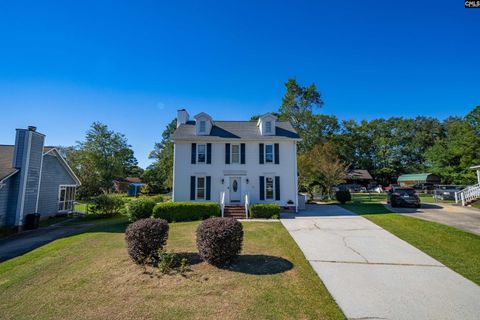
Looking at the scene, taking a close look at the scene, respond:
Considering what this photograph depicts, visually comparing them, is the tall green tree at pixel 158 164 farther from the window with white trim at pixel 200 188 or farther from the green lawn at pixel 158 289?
the green lawn at pixel 158 289

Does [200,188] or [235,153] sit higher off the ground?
[235,153]

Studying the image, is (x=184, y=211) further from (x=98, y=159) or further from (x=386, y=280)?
(x=98, y=159)

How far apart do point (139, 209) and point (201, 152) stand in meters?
→ 5.90

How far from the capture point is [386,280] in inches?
212

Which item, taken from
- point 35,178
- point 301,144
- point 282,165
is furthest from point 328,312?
point 301,144

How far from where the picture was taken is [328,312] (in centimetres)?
407

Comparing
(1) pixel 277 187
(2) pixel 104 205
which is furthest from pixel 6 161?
(1) pixel 277 187

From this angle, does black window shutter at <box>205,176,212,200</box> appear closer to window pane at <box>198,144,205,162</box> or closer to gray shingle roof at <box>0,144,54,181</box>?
window pane at <box>198,144,205,162</box>

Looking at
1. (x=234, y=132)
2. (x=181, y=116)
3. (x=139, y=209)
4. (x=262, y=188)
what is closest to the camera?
(x=139, y=209)

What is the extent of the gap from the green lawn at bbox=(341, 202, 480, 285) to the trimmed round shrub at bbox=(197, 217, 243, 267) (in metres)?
5.66

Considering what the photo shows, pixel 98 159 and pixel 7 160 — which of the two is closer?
pixel 7 160

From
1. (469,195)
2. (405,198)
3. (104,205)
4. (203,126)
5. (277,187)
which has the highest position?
(203,126)

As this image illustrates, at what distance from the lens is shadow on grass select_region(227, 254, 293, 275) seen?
19.1 ft

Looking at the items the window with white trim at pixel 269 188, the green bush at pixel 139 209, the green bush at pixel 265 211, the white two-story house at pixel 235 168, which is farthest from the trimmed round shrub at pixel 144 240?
the window with white trim at pixel 269 188
